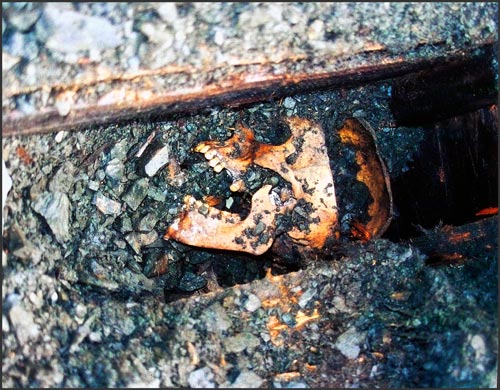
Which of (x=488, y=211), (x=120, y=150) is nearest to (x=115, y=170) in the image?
(x=120, y=150)

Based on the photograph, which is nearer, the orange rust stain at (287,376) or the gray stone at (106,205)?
the orange rust stain at (287,376)

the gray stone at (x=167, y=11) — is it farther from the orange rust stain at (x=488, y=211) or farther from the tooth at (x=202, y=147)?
the orange rust stain at (x=488, y=211)

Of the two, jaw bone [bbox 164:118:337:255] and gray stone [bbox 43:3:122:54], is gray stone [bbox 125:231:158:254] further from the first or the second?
gray stone [bbox 43:3:122:54]

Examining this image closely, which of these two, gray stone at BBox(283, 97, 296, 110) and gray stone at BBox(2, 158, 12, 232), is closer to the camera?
gray stone at BBox(2, 158, 12, 232)

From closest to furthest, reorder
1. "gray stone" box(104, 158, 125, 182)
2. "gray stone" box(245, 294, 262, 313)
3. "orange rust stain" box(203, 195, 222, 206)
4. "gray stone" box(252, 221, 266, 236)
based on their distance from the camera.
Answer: "gray stone" box(245, 294, 262, 313) → "gray stone" box(104, 158, 125, 182) → "gray stone" box(252, 221, 266, 236) → "orange rust stain" box(203, 195, 222, 206)

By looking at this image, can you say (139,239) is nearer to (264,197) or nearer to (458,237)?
(264,197)

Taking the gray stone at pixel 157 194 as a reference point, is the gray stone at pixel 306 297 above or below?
below

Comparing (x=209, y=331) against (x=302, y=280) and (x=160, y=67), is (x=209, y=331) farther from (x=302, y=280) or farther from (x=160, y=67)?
(x=160, y=67)

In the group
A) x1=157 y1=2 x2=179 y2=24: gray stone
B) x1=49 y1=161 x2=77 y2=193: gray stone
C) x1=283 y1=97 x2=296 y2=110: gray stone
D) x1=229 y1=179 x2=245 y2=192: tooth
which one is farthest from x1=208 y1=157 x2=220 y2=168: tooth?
x1=157 y1=2 x2=179 y2=24: gray stone

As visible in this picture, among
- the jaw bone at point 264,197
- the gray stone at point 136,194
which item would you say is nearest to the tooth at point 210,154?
the jaw bone at point 264,197
